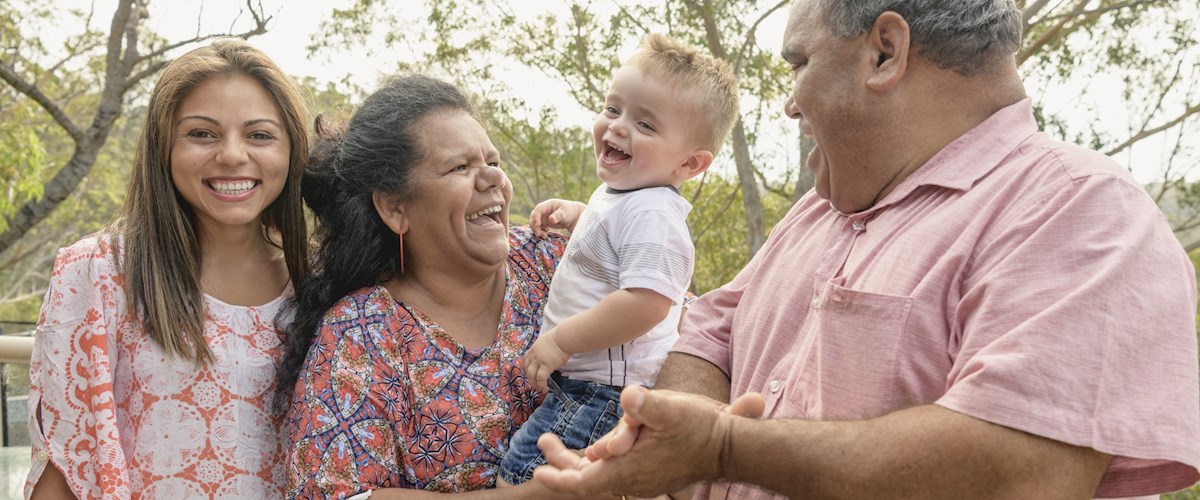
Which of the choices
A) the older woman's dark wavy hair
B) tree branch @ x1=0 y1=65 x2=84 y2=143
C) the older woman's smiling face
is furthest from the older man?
tree branch @ x1=0 y1=65 x2=84 y2=143

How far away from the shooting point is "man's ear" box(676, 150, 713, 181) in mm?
2781

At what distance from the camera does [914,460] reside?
1.58 metres

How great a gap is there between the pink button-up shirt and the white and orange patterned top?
1253mm

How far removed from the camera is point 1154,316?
5.14ft

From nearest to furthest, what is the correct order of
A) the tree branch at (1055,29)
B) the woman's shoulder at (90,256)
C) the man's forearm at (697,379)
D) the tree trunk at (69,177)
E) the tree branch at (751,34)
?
the man's forearm at (697,379) → the woman's shoulder at (90,256) → the tree branch at (1055,29) → the tree branch at (751,34) → the tree trunk at (69,177)

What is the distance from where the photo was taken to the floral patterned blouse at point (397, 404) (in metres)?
2.49

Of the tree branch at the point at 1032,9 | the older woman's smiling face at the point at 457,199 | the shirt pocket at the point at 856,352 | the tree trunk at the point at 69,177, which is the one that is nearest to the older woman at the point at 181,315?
the older woman's smiling face at the point at 457,199

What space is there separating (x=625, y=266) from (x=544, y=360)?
11.7 inches

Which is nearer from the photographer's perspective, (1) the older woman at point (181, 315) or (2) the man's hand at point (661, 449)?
(2) the man's hand at point (661, 449)

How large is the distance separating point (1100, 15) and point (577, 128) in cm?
350

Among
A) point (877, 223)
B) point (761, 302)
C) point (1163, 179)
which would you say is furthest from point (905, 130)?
point (1163, 179)

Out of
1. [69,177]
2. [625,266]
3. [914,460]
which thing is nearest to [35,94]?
[69,177]

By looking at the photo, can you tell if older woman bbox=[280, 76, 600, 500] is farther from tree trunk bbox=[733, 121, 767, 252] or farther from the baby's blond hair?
tree trunk bbox=[733, 121, 767, 252]

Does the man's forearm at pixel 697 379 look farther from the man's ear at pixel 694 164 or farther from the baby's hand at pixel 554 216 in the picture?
the baby's hand at pixel 554 216
